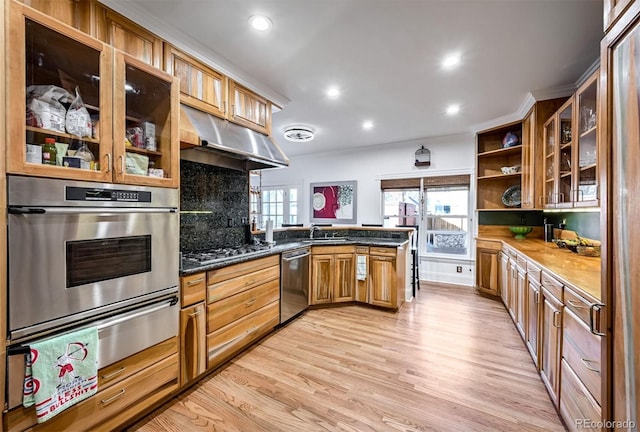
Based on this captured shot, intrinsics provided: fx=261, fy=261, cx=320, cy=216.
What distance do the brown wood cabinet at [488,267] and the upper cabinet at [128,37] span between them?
4.71 metres

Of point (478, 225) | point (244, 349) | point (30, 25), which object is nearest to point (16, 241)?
point (30, 25)

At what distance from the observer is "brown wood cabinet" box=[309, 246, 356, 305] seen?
356 cm

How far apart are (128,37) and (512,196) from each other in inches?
204

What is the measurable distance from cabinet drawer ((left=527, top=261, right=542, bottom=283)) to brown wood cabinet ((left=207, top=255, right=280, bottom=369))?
238 cm

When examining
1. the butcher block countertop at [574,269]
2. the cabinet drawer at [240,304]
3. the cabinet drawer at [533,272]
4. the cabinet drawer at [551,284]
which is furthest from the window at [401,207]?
the cabinet drawer at [240,304]

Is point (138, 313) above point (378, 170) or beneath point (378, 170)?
beneath

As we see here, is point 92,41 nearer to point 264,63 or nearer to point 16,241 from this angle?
point 16,241

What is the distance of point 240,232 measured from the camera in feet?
10.5

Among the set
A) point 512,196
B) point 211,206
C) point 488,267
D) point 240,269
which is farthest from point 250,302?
point 512,196

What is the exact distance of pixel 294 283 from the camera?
3.19 metres

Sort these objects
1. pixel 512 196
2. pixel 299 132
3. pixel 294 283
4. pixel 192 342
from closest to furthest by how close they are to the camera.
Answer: pixel 192 342 < pixel 294 283 < pixel 512 196 < pixel 299 132

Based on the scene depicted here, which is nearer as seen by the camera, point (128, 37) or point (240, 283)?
point (128, 37)

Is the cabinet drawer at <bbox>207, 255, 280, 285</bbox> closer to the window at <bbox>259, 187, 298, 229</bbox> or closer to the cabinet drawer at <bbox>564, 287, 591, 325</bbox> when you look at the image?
the cabinet drawer at <bbox>564, 287, 591, 325</bbox>

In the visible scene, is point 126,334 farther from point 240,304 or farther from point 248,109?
point 248,109
